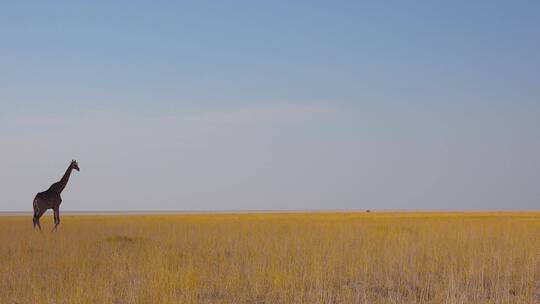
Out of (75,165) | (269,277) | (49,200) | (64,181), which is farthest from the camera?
(75,165)

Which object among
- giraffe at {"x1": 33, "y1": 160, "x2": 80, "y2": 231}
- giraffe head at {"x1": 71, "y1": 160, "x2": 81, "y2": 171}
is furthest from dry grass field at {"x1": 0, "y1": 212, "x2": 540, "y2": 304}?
giraffe head at {"x1": 71, "y1": 160, "x2": 81, "y2": 171}

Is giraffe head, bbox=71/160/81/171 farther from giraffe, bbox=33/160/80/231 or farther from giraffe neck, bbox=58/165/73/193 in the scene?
giraffe, bbox=33/160/80/231

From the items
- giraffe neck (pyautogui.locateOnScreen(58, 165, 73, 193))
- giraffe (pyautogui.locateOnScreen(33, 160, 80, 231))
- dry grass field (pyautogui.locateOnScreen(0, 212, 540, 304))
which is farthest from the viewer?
giraffe neck (pyautogui.locateOnScreen(58, 165, 73, 193))

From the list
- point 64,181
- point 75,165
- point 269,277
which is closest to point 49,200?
point 64,181

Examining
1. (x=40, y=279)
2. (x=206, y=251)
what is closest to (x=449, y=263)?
(x=206, y=251)

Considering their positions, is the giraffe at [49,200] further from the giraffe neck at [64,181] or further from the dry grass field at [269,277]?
the dry grass field at [269,277]

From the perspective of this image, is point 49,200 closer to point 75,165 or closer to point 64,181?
point 64,181

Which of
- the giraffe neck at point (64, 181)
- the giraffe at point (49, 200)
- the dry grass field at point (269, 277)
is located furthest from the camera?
the giraffe neck at point (64, 181)

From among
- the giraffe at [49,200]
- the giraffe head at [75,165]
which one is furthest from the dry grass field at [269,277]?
Answer: the giraffe head at [75,165]

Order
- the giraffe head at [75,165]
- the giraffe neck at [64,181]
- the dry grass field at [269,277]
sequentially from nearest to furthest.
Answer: the dry grass field at [269,277] < the giraffe neck at [64,181] < the giraffe head at [75,165]

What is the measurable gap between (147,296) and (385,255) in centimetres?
721

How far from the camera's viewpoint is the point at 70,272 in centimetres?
1164

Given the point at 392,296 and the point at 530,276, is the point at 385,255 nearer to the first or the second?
the point at 530,276

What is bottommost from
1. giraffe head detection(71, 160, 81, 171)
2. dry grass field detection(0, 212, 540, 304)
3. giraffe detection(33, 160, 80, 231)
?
dry grass field detection(0, 212, 540, 304)
